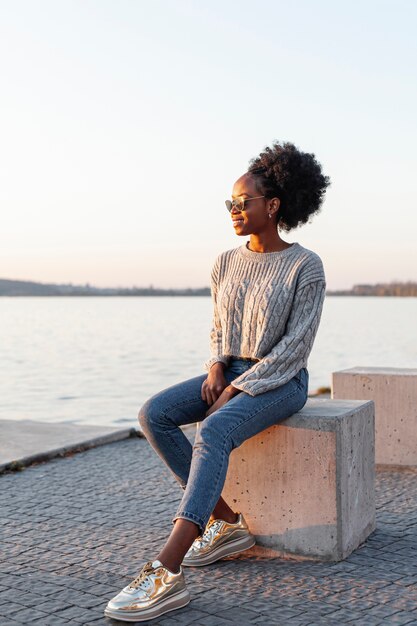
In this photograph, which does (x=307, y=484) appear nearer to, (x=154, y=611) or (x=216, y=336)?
(x=216, y=336)

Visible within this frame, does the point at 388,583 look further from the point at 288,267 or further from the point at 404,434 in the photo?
the point at 404,434

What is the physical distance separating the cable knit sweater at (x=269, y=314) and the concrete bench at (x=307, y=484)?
323 millimetres

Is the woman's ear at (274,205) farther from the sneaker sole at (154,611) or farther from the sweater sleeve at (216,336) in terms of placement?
the sneaker sole at (154,611)

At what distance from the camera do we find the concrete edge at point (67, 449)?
6.79m

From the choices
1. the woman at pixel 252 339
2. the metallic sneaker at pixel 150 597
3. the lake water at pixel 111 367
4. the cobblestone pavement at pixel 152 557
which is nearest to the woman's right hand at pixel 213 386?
the woman at pixel 252 339

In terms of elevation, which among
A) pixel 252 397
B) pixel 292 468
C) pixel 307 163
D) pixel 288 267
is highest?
pixel 307 163

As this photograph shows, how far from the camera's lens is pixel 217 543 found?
446cm

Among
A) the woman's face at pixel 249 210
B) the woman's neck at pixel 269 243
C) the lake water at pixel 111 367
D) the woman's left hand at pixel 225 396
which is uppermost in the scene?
the woman's face at pixel 249 210

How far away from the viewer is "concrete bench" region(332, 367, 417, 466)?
6.93m

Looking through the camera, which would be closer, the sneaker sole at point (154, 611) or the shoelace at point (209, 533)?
the sneaker sole at point (154, 611)

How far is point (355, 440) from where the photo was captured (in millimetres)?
4738

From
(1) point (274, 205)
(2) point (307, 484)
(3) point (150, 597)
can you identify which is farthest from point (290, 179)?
(3) point (150, 597)

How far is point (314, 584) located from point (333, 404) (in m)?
1.14

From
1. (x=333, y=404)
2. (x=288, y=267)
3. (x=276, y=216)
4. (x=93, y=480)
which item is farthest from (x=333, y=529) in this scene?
(x=93, y=480)
